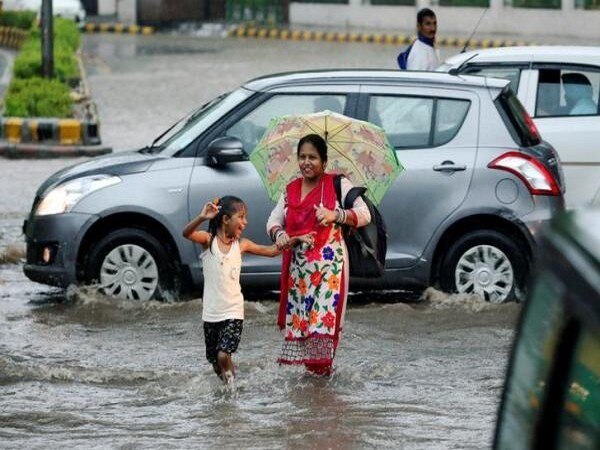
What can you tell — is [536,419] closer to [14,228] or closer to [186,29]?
[14,228]

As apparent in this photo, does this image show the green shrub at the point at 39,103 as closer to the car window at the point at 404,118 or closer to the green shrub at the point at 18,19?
the car window at the point at 404,118

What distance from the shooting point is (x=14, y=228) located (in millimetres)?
14180

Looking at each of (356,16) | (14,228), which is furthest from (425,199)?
(356,16)

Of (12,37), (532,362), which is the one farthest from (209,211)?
(12,37)

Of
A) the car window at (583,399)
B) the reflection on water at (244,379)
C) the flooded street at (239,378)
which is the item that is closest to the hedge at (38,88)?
the flooded street at (239,378)

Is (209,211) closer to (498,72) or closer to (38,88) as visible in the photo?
(498,72)

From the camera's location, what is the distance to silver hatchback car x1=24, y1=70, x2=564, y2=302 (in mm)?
10617

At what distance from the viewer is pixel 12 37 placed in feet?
134

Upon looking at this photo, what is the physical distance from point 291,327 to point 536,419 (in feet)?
18.4

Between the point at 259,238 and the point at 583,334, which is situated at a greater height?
the point at 583,334

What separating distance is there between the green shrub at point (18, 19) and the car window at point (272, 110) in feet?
99.5

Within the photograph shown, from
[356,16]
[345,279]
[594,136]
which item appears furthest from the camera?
[356,16]

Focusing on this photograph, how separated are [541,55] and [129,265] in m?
4.01

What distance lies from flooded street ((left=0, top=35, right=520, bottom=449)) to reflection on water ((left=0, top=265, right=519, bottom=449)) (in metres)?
0.01
